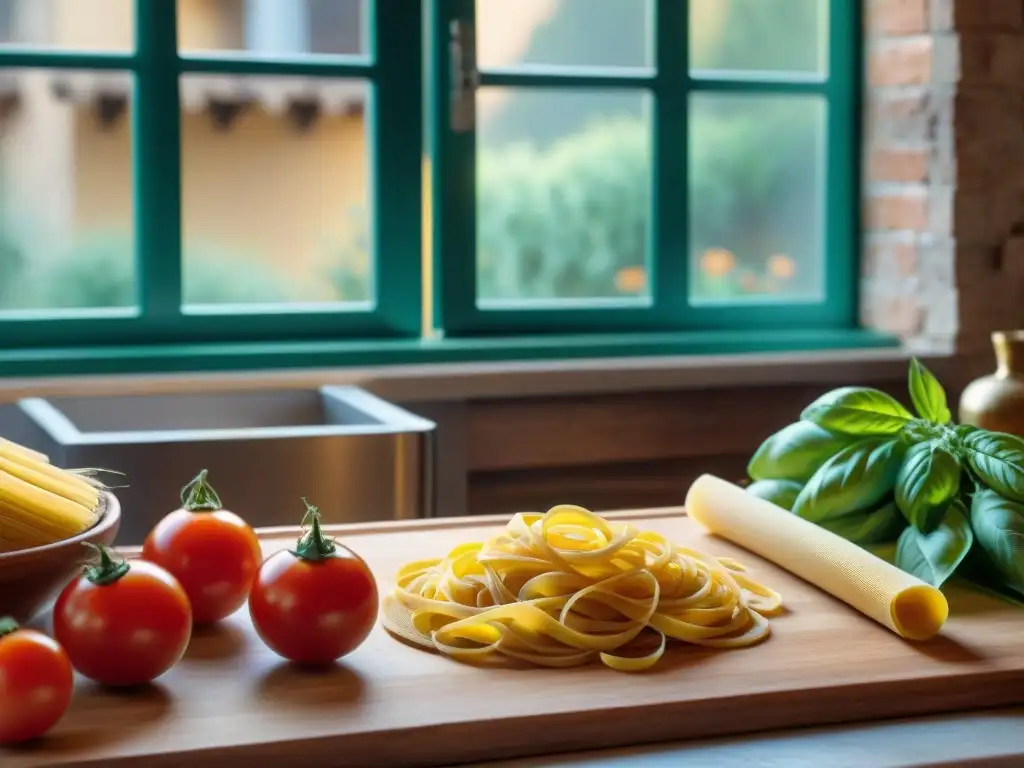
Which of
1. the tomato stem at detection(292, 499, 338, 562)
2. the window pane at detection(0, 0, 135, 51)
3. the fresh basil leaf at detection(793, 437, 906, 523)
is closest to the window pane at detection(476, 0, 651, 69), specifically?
the window pane at detection(0, 0, 135, 51)

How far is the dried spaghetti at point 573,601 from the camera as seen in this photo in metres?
1.04

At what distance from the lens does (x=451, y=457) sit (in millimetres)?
2320

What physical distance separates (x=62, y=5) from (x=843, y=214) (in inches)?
58.5

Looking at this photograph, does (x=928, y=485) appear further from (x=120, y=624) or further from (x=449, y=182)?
(x=449, y=182)

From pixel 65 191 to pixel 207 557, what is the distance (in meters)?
1.43

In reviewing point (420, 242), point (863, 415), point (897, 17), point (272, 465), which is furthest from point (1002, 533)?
point (897, 17)

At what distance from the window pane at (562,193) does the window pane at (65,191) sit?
24.6 inches

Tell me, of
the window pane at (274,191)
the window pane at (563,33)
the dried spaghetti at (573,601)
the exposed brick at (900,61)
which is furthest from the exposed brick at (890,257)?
the dried spaghetti at (573,601)

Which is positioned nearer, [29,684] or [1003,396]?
[29,684]

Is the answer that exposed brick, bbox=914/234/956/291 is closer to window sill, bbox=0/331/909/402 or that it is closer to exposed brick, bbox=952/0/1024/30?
window sill, bbox=0/331/909/402

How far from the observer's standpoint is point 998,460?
4.03 feet

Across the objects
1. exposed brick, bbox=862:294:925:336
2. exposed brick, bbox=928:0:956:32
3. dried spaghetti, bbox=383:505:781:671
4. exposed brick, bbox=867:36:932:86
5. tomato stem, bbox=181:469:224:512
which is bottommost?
dried spaghetti, bbox=383:505:781:671

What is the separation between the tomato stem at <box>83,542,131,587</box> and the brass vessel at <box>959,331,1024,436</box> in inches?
34.0

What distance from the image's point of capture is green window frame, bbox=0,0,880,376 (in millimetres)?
2373
